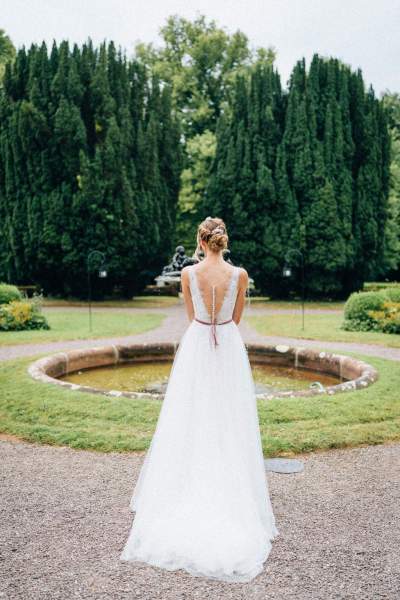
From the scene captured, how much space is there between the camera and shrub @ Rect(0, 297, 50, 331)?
46.5ft

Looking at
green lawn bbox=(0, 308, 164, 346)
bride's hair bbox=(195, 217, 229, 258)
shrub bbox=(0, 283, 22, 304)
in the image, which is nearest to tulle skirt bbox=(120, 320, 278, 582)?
bride's hair bbox=(195, 217, 229, 258)

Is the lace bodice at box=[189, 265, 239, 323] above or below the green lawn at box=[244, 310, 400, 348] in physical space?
above

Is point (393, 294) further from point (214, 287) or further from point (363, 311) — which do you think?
point (214, 287)

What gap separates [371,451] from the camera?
520 cm

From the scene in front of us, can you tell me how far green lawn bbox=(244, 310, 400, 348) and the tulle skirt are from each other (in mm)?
9106

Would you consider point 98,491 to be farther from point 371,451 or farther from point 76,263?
point 76,263

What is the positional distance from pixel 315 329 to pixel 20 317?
7932 mm

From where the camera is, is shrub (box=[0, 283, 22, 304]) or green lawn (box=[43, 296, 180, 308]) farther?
green lawn (box=[43, 296, 180, 308])

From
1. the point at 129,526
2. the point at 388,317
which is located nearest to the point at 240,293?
the point at 129,526

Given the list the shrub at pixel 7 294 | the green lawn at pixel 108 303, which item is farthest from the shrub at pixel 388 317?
the green lawn at pixel 108 303

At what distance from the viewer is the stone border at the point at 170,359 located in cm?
821

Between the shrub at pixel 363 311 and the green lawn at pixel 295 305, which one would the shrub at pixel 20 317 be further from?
the green lawn at pixel 295 305

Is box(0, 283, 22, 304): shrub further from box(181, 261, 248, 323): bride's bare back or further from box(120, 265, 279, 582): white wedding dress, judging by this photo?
Result: box(181, 261, 248, 323): bride's bare back

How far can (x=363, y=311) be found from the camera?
47.5 ft
